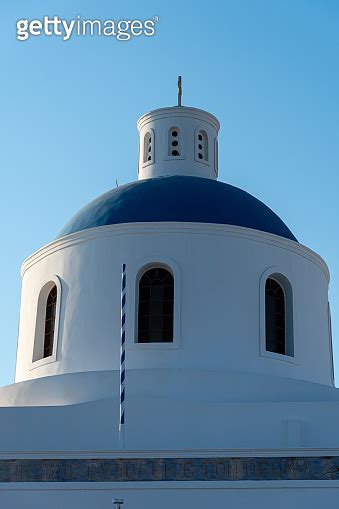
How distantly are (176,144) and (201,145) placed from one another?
1.93 ft

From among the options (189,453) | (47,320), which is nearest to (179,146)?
(47,320)

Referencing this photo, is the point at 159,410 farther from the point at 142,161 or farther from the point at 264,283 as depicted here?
the point at 142,161

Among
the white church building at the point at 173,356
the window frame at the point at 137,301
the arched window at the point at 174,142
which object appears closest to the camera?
the white church building at the point at 173,356

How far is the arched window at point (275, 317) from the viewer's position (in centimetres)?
1775

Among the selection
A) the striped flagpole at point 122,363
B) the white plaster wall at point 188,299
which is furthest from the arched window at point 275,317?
the striped flagpole at point 122,363

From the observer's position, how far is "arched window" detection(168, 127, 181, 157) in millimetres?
20500

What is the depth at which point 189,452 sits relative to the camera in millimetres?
14242

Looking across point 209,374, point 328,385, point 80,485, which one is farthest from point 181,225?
point 80,485

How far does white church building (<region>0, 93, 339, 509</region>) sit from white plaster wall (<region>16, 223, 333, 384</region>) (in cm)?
2

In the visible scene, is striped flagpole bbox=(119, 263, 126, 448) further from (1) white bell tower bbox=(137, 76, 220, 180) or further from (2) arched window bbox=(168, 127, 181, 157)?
(2) arched window bbox=(168, 127, 181, 157)

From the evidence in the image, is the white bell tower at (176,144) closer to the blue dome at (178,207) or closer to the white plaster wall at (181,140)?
the white plaster wall at (181,140)

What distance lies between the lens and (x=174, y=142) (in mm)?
20594

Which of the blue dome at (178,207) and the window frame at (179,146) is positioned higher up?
the window frame at (179,146)

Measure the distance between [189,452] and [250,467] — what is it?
2.88 feet
